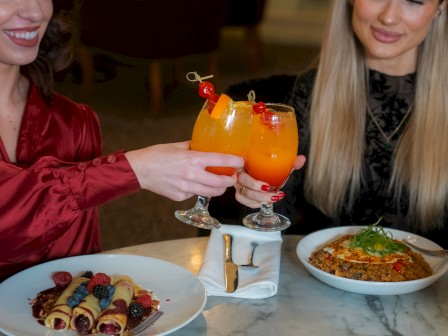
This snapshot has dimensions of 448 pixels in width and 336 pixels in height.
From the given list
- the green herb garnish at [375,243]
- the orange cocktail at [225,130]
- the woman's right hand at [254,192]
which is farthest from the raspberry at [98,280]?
the green herb garnish at [375,243]

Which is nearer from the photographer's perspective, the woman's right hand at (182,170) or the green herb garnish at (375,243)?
the woman's right hand at (182,170)

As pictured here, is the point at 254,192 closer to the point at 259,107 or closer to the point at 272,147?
the point at 272,147

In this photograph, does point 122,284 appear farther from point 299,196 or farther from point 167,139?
point 167,139

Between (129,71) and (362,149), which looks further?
(129,71)

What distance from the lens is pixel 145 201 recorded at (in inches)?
191

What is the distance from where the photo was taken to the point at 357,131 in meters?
2.83

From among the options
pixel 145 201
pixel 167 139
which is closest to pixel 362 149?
pixel 145 201

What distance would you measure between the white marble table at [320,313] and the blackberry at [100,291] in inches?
7.3

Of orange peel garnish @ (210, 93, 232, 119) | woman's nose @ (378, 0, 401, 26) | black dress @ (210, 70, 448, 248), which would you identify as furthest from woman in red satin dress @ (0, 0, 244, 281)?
woman's nose @ (378, 0, 401, 26)

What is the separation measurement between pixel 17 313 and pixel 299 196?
145cm

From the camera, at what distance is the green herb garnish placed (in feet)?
6.56

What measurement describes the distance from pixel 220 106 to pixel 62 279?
0.56m

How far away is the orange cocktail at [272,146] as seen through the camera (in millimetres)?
1913

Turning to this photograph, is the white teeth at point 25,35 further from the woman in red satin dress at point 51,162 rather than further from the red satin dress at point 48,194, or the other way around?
the red satin dress at point 48,194
